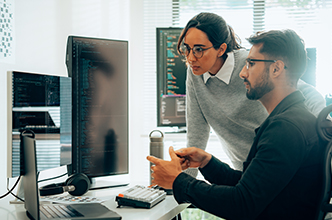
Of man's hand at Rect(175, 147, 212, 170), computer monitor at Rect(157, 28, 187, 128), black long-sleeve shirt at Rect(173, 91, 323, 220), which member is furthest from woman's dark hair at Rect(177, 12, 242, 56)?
computer monitor at Rect(157, 28, 187, 128)

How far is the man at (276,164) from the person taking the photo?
933 mm

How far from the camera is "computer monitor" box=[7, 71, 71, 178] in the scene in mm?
1230

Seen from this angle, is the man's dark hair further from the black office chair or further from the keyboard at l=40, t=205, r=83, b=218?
the keyboard at l=40, t=205, r=83, b=218

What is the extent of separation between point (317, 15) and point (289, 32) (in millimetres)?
1804

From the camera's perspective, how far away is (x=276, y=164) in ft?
3.04

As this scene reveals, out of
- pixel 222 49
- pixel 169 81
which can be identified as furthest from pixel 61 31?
pixel 222 49

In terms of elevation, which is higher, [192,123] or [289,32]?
[289,32]

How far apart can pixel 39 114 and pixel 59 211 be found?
450mm

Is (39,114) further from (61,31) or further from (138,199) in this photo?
(61,31)

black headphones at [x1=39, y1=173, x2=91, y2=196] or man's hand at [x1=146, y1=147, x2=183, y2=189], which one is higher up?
man's hand at [x1=146, y1=147, x2=183, y2=189]

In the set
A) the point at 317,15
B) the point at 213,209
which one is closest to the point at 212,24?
the point at 213,209

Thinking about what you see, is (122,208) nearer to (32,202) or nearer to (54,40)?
(32,202)

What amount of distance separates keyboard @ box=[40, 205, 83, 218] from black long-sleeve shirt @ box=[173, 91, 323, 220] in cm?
56

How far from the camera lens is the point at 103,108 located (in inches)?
73.7
